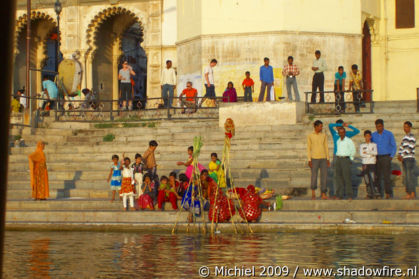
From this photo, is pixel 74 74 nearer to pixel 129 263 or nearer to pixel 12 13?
pixel 129 263

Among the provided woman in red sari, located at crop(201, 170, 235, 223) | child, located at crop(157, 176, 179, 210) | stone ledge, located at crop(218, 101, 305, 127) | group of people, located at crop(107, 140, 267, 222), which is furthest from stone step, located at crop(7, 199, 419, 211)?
stone ledge, located at crop(218, 101, 305, 127)

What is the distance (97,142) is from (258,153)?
458cm

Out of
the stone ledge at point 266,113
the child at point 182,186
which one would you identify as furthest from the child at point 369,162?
the stone ledge at point 266,113

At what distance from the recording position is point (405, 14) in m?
24.0

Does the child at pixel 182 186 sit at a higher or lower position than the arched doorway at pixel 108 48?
lower

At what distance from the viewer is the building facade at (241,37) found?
72.6 ft

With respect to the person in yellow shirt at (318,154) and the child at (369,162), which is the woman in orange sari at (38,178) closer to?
the person in yellow shirt at (318,154)

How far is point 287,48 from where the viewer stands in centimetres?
2205

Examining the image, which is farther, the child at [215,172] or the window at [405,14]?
the window at [405,14]

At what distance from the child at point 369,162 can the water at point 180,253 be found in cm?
224

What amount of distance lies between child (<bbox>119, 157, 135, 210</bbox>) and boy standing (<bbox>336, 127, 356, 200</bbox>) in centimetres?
360

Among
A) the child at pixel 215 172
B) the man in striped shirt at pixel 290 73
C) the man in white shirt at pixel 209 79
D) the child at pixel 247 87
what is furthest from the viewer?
the man in white shirt at pixel 209 79

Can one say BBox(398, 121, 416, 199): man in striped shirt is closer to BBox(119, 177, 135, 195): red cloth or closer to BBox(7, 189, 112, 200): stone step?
BBox(119, 177, 135, 195): red cloth

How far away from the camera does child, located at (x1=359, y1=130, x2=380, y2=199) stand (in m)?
12.3
